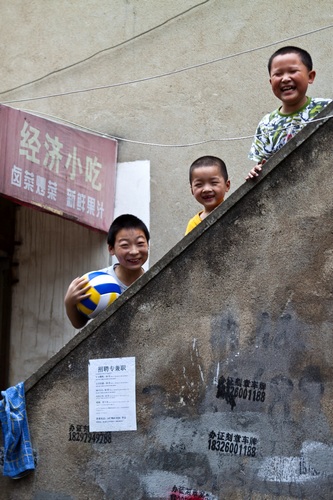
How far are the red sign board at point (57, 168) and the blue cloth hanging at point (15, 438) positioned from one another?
301 centimetres

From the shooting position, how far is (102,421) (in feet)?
20.1

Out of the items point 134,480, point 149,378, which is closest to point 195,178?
point 149,378

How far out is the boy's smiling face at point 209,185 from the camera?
6988 mm

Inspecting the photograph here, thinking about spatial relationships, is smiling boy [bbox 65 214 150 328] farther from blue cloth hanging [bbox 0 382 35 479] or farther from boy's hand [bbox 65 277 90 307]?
blue cloth hanging [bbox 0 382 35 479]

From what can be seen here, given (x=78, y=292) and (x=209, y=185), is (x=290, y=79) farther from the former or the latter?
(x=78, y=292)

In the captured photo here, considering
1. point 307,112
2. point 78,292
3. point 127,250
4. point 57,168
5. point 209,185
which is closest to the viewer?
→ point 78,292

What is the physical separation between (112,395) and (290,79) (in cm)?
236

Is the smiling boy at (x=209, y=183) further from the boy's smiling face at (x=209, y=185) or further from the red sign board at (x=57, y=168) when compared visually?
the red sign board at (x=57, y=168)

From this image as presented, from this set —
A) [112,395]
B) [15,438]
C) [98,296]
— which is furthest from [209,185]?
[15,438]

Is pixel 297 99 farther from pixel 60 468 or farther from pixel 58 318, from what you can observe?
pixel 58 318

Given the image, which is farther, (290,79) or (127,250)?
(127,250)

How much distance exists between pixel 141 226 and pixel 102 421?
1.44m

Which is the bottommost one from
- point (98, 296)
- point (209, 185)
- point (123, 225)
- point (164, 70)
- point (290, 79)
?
point (98, 296)

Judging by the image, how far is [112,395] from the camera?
613cm
